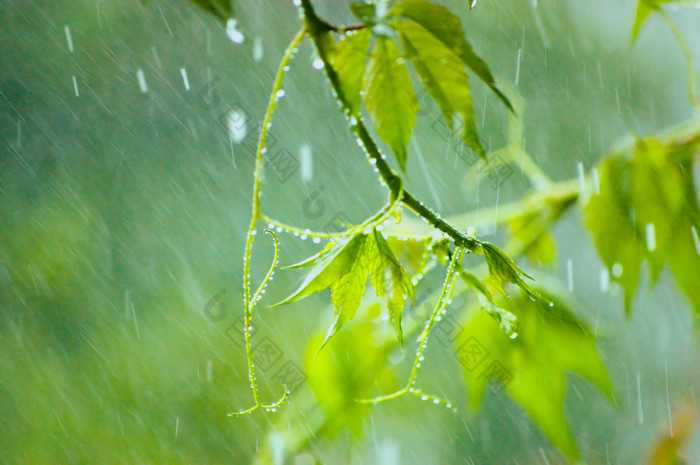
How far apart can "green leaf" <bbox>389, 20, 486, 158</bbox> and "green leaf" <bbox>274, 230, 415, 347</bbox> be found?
0.04 metres

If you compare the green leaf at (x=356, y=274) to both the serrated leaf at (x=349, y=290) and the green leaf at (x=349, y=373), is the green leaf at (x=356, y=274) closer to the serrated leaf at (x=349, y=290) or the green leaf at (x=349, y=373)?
the serrated leaf at (x=349, y=290)

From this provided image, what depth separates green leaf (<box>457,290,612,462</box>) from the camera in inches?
12.8

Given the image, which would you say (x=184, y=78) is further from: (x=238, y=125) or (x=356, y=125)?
(x=356, y=125)

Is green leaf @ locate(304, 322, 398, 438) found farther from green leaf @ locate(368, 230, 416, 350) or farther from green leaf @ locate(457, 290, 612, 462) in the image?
green leaf @ locate(368, 230, 416, 350)

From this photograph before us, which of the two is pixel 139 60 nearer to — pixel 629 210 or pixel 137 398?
pixel 137 398

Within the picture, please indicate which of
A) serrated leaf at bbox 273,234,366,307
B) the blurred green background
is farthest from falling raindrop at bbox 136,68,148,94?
serrated leaf at bbox 273,234,366,307

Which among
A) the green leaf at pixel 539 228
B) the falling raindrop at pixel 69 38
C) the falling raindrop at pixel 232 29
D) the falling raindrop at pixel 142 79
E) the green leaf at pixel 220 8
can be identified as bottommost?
the green leaf at pixel 539 228

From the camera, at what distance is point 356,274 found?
0.60ft

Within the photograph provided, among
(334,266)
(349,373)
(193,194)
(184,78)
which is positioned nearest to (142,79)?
(184,78)

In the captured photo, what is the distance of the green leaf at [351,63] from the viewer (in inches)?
6.2

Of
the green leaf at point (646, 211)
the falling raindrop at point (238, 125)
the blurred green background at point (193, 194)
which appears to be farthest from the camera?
the blurred green background at point (193, 194)

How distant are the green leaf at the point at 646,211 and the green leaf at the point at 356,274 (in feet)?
0.57

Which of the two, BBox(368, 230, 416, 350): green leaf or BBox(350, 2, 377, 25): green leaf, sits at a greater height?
BBox(350, 2, 377, 25): green leaf

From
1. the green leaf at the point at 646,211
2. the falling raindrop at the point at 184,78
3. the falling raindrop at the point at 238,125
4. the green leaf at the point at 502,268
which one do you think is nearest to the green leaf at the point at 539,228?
the green leaf at the point at 646,211
